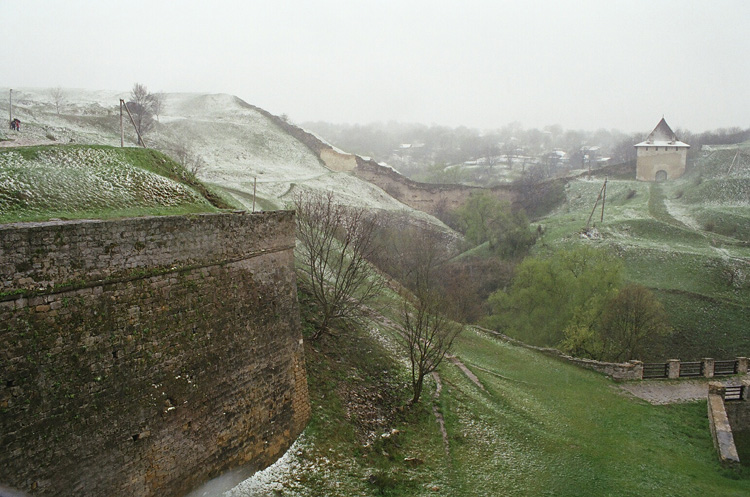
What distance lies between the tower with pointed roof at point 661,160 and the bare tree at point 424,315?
30419 millimetres

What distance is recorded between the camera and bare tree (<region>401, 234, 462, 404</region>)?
11469 mm

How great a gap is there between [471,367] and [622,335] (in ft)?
31.1

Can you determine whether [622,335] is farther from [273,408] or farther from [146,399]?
[146,399]

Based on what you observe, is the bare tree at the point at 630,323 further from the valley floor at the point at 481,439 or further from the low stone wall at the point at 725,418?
the low stone wall at the point at 725,418

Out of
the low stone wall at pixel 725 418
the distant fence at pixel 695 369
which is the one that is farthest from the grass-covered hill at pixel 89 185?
the distant fence at pixel 695 369

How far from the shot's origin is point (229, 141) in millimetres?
46656

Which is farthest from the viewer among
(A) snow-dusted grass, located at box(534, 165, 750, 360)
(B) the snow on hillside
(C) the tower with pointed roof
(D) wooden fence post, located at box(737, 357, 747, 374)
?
(C) the tower with pointed roof

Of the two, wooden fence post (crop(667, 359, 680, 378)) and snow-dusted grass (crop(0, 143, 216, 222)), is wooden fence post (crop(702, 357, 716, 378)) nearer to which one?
wooden fence post (crop(667, 359, 680, 378))

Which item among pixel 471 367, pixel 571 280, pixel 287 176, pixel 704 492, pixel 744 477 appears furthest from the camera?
pixel 287 176

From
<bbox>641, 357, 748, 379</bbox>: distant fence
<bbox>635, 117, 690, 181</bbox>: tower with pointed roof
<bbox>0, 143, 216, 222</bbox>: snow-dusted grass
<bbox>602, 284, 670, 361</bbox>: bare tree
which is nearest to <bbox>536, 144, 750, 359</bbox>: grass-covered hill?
<bbox>635, 117, 690, 181</bbox>: tower with pointed roof

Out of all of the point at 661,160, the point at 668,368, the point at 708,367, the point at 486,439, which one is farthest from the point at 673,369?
the point at 661,160

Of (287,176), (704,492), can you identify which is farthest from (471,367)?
(287,176)

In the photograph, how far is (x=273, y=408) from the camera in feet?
26.9

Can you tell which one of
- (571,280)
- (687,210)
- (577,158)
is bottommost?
(571,280)
